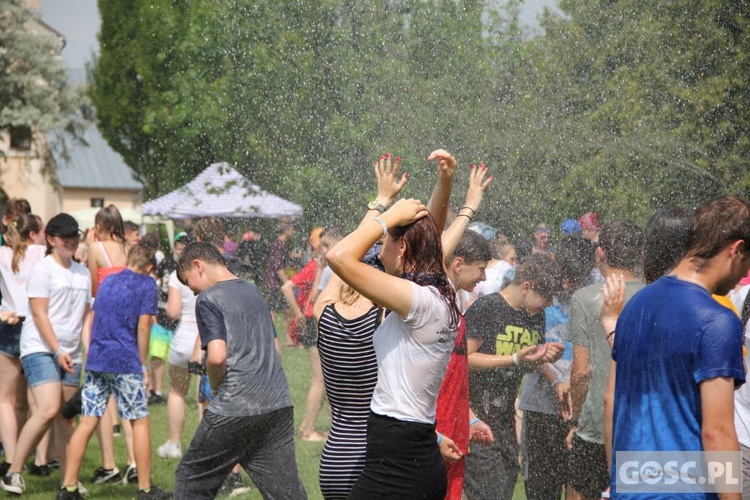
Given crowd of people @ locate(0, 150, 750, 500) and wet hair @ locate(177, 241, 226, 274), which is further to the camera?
wet hair @ locate(177, 241, 226, 274)

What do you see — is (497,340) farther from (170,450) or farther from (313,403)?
(170,450)

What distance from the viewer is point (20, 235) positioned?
7566 mm

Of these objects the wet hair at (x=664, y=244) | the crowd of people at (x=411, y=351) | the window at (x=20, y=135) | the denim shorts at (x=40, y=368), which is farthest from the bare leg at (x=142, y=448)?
the window at (x=20, y=135)

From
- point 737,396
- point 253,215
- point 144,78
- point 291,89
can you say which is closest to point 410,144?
point 291,89

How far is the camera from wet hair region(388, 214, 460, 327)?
3.32 meters

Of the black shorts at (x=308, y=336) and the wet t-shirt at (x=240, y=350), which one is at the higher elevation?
the black shorts at (x=308, y=336)

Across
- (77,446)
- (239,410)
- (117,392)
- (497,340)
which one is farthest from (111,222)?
(497,340)

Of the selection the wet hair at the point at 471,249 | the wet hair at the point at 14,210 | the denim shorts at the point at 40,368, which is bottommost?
the denim shorts at the point at 40,368

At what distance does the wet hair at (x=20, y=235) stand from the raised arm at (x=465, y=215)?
170 inches

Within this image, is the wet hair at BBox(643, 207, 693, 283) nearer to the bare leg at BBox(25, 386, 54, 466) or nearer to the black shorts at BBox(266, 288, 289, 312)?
the bare leg at BBox(25, 386, 54, 466)

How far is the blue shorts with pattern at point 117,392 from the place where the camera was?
22.0 feet

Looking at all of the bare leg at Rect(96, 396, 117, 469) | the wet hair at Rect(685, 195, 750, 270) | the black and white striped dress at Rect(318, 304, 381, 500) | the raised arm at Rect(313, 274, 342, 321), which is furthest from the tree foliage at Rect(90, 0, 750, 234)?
the wet hair at Rect(685, 195, 750, 270)

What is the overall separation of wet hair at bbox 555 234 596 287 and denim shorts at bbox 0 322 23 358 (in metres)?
4.35

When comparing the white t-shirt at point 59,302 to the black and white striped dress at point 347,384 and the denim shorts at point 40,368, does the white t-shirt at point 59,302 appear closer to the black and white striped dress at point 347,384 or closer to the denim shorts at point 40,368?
the denim shorts at point 40,368
